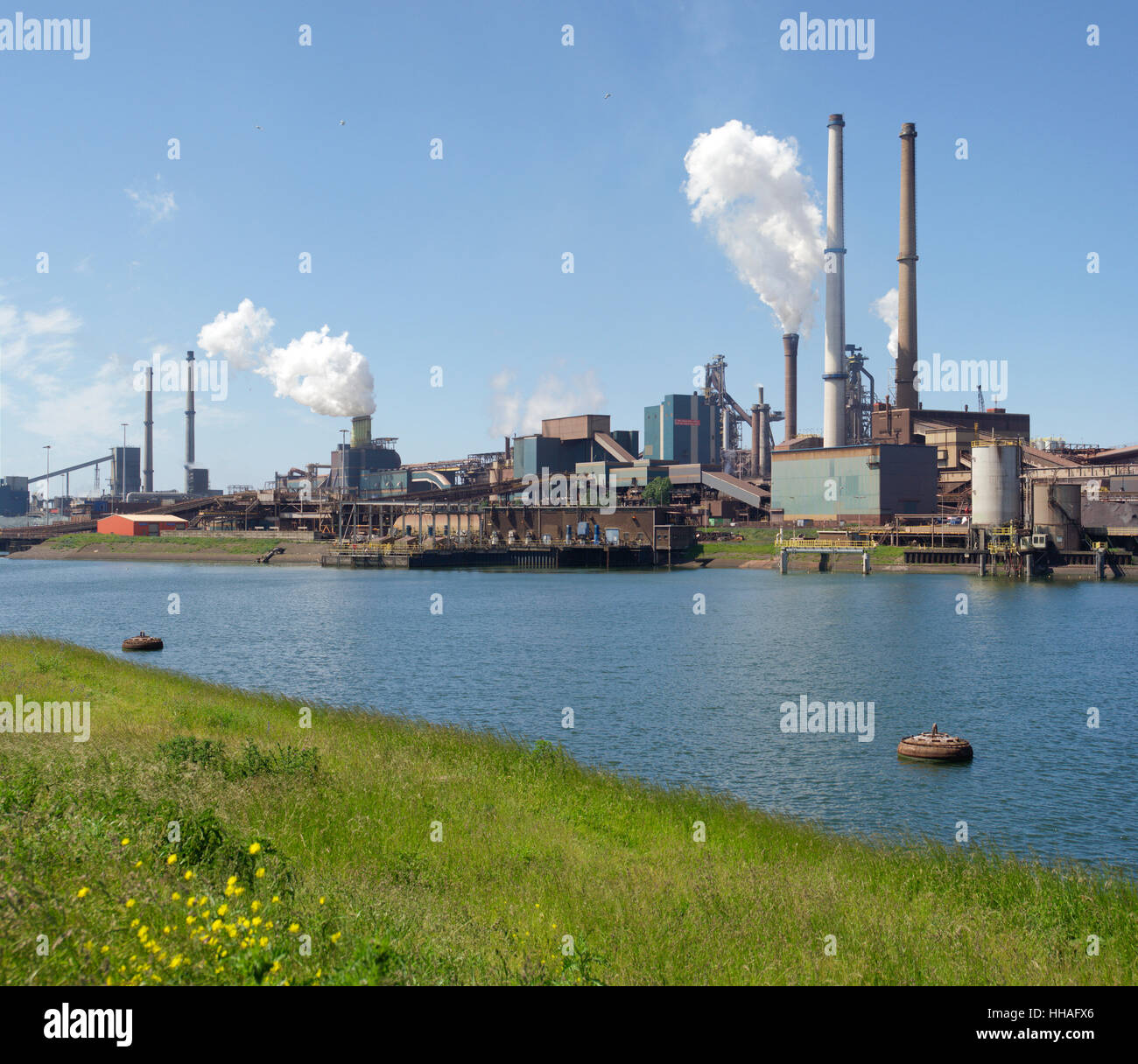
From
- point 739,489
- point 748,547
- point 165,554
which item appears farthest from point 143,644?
point 165,554

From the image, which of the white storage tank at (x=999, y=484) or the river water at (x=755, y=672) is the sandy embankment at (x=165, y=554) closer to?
the river water at (x=755, y=672)

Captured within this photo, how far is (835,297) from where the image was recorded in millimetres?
125875

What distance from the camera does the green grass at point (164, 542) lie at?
485 ft

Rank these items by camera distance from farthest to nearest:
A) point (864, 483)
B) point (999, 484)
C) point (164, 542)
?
1. point (164, 542)
2. point (864, 483)
3. point (999, 484)

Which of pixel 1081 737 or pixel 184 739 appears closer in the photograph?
pixel 184 739

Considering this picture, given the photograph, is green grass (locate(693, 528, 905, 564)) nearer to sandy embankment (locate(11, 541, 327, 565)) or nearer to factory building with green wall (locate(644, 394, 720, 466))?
factory building with green wall (locate(644, 394, 720, 466))

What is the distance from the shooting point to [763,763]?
1044 inches

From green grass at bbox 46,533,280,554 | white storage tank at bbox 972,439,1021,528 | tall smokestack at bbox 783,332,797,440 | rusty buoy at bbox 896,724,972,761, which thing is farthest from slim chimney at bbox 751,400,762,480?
rusty buoy at bbox 896,724,972,761

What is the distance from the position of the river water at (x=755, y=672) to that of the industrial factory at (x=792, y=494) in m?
15.1

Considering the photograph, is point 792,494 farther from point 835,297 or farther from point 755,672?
point 755,672

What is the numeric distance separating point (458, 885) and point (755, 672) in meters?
30.5
